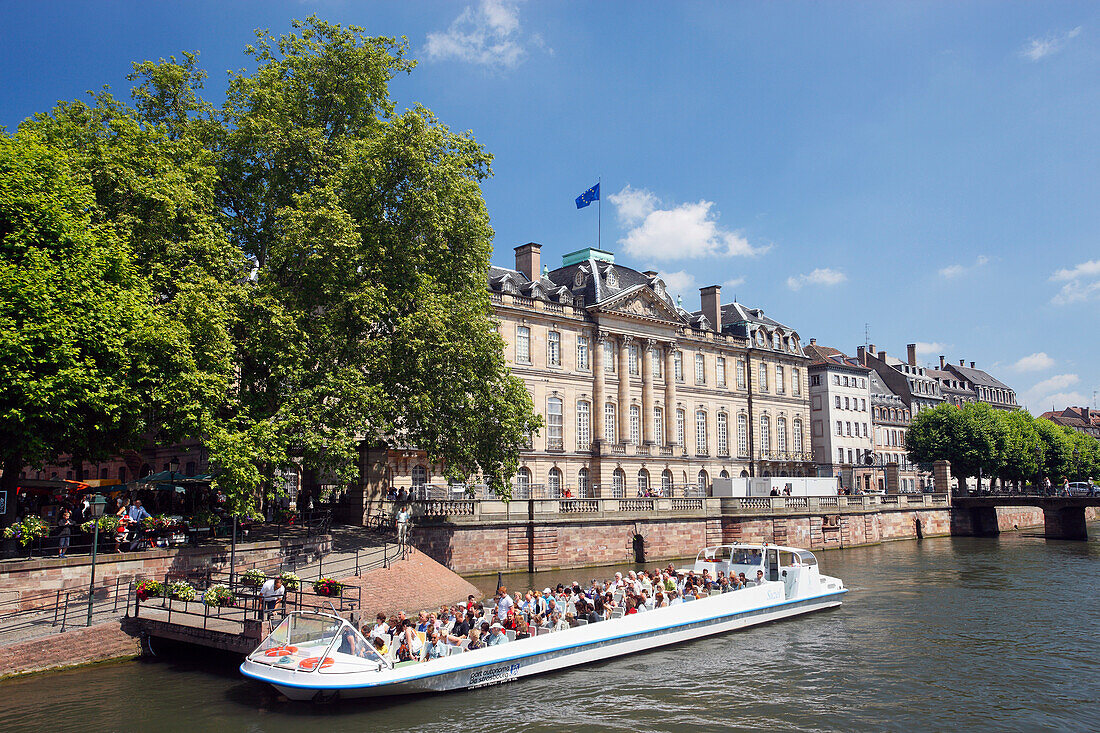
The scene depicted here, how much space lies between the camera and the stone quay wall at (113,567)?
797 inches

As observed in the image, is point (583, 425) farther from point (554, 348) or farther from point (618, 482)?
point (554, 348)

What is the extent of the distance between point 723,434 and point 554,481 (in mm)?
17160

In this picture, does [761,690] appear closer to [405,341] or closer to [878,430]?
[405,341]

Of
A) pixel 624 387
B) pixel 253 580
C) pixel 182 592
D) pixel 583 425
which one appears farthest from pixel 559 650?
pixel 624 387

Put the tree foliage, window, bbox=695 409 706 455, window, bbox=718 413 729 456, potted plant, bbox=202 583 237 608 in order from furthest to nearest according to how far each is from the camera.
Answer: the tree foliage
window, bbox=718 413 729 456
window, bbox=695 409 706 455
potted plant, bbox=202 583 237 608

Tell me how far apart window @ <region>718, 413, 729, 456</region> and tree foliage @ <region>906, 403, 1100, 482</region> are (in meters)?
24.6

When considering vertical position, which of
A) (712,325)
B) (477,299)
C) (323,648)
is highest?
(712,325)

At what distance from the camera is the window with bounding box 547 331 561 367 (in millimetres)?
53000

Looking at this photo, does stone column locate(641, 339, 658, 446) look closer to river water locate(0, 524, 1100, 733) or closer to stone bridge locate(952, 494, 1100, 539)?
stone bridge locate(952, 494, 1100, 539)

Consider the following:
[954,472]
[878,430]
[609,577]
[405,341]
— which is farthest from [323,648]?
[878,430]

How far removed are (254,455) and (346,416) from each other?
140 inches

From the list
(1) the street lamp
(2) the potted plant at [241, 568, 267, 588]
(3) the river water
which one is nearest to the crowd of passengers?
(3) the river water

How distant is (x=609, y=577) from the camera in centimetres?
3666

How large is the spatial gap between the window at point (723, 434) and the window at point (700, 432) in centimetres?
169
